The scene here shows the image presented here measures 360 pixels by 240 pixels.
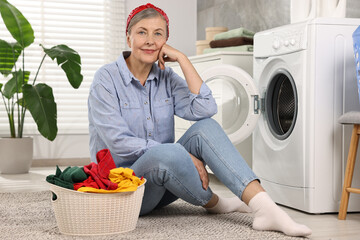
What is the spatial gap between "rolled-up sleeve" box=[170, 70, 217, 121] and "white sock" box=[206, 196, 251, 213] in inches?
15.1

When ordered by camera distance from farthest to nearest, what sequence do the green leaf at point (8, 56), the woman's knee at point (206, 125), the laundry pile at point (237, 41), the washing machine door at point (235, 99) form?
1. the green leaf at point (8, 56)
2. the laundry pile at point (237, 41)
3. the washing machine door at point (235, 99)
4. the woman's knee at point (206, 125)

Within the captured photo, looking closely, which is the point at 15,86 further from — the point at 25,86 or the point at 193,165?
the point at 193,165

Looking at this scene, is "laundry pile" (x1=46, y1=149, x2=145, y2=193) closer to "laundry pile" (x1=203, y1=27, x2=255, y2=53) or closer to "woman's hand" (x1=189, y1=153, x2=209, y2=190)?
Answer: "woman's hand" (x1=189, y1=153, x2=209, y2=190)

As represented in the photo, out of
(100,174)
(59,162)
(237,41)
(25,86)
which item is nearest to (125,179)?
(100,174)

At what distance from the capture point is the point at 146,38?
2135mm

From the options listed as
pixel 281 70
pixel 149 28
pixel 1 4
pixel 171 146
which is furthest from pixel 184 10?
pixel 171 146

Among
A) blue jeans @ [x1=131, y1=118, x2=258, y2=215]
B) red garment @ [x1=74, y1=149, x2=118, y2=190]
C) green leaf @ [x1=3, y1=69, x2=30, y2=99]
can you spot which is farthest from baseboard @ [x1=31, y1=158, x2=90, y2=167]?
red garment @ [x1=74, y1=149, x2=118, y2=190]

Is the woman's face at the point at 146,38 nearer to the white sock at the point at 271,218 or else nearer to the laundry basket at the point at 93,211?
the laundry basket at the point at 93,211

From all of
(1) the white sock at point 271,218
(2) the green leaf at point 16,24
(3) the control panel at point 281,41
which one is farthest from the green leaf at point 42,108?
(1) the white sock at point 271,218

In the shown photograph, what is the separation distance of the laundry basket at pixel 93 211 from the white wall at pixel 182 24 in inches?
126


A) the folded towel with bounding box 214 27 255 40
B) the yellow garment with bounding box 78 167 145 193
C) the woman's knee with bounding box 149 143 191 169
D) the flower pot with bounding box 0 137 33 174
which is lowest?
the flower pot with bounding box 0 137 33 174

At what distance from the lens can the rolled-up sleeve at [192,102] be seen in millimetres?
2137

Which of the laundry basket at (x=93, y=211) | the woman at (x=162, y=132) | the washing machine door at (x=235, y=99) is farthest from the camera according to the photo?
the washing machine door at (x=235, y=99)

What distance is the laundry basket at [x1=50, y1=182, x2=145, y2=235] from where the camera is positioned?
1.77m
